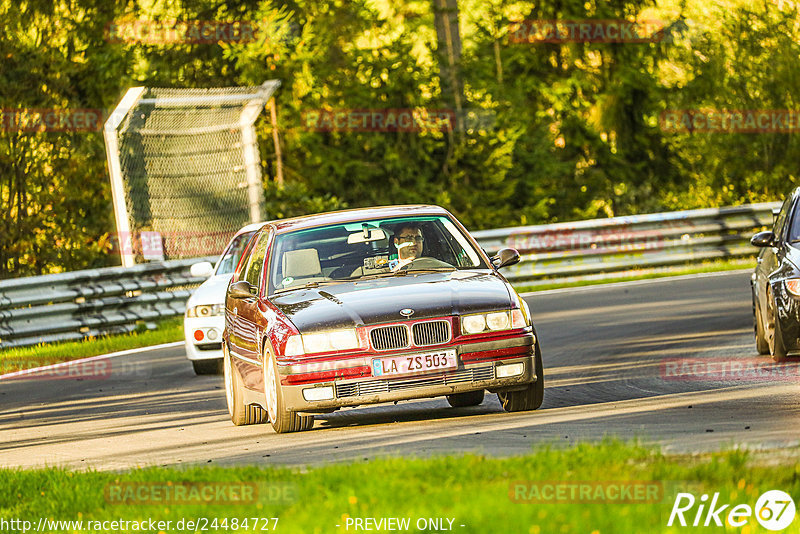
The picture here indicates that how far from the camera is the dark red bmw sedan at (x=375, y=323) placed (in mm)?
9523

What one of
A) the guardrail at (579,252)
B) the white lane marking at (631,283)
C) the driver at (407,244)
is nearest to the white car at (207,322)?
the driver at (407,244)

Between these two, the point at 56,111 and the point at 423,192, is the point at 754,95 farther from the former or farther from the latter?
the point at 56,111

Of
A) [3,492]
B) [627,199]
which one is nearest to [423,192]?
[627,199]

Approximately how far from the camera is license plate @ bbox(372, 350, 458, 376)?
9.49 meters

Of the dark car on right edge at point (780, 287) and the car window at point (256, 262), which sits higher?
the car window at point (256, 262)

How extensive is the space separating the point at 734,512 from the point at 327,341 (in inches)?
163

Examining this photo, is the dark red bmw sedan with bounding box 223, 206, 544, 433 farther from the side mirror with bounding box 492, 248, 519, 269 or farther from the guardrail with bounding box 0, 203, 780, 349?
the guardrail with bounding box 0, 203, 780, 349

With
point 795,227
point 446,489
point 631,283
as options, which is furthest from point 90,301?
point 446,489

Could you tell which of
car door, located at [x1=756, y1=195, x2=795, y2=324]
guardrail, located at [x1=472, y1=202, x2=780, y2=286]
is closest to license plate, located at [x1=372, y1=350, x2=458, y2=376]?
car door, located at [x1=756, y1=195, x2=795, y2=324]

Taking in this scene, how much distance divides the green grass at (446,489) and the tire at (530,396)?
207 centimetres

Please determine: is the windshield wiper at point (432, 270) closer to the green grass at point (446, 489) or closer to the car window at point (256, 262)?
the car window at point (256, 262)

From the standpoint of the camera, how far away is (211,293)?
1560 cm

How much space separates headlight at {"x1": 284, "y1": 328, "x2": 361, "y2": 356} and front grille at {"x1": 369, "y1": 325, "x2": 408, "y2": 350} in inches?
4.5

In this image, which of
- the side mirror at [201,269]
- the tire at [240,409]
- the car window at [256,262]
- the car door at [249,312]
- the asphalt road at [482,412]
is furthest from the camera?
the side mirror at [201,269]
